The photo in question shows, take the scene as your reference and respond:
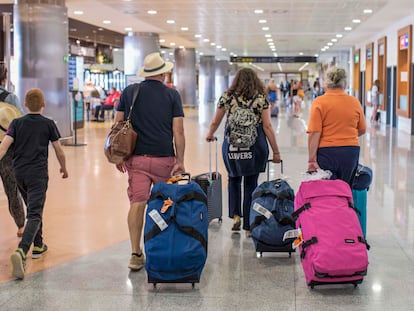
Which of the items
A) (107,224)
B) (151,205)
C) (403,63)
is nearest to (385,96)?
(403,63)

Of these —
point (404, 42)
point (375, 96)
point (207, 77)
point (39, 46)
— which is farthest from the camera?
point (207, 77)

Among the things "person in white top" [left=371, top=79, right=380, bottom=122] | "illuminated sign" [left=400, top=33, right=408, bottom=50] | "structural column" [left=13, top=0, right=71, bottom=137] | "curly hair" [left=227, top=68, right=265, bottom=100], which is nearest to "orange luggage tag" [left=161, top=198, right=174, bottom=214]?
"curly hair" [left=227, top=68, right=265, bottom=100]

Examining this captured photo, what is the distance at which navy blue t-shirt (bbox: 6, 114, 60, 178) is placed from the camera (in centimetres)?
489

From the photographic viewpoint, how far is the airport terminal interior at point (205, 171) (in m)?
4.29

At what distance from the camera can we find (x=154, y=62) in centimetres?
485

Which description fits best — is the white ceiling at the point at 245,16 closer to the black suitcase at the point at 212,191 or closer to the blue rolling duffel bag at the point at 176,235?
the black suitcase at the point at 212,191

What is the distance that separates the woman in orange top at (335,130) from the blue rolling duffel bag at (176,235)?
3.93 feet

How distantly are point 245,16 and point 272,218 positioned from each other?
15.2 meters

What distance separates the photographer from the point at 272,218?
4980 millimetres

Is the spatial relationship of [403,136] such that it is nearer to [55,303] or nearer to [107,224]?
[107,224]

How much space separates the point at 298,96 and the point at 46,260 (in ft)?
75.0

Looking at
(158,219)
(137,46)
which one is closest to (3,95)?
(158,219)

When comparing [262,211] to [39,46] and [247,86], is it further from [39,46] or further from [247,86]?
[39,46]

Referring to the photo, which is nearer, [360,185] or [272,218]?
[272,218]
